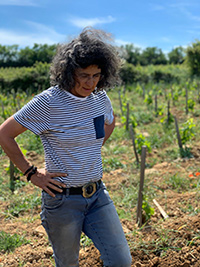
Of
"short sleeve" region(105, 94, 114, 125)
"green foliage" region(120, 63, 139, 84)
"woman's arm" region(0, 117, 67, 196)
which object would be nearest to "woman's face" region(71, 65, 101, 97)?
"short sleeve" region(105, 94, 114, 125)

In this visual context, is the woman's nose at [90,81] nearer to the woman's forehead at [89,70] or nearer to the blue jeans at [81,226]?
the woman's forehead at [89,70]

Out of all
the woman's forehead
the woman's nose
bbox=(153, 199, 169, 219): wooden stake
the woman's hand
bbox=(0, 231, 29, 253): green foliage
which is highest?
the woman's forehead

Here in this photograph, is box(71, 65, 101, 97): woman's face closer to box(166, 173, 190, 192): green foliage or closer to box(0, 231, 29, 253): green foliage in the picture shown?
box(0, 231, 29, 253): green foliage

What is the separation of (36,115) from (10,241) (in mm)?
2053

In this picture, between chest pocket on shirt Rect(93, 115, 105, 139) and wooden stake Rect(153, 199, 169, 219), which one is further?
wooden stake Rect(153, 199, 169, 219)

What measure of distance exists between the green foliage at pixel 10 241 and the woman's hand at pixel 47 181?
5.47 ft

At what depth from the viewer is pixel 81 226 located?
6.12 ft

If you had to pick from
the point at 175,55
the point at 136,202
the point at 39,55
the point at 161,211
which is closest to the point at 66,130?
the point at 161,211

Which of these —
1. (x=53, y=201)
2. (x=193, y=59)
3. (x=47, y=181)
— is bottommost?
(x=53, y=201)

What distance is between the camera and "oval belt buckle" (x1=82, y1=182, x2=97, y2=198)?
183 cm

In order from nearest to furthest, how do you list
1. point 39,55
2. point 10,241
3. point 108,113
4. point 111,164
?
point 108,113
point 10,241
point 111,164
point 39,55

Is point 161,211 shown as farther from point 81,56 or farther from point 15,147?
point 81,56

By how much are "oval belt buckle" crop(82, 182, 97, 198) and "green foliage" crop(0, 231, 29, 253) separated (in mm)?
1780

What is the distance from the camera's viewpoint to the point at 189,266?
8.64 ft
